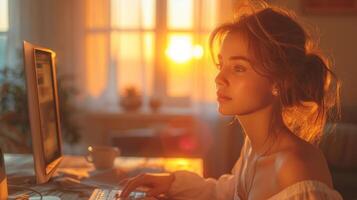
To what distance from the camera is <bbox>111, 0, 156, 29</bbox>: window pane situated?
3.52 m

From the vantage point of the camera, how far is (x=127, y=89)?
3.53 m

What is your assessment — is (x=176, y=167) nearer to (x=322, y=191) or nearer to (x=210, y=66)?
(x=322, y=191)

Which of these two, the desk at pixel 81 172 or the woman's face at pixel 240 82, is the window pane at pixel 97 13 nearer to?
the desk at pixel 81 172

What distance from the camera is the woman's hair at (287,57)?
969 mm

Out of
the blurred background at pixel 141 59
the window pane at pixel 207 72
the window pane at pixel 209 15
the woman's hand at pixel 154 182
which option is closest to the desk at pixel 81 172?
the woman's hand at pixel 154 182

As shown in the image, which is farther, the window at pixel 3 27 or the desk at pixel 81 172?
the window at pixel 3 27

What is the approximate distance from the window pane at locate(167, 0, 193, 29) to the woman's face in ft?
8.38

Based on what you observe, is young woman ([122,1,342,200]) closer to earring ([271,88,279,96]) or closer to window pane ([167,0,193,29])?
earring ([271,88,279,96])

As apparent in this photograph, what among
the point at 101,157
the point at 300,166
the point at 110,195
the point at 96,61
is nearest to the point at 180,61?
the point at 96,61

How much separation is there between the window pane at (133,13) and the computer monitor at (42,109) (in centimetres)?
216

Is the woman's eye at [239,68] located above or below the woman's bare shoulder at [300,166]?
above

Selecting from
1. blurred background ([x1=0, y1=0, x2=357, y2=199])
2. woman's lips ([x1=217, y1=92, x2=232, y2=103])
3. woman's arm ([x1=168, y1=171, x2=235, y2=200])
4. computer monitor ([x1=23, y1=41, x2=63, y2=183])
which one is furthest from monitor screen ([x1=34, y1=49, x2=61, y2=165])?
blurred background ([x1=0, y1=0, x2=357, y2=199])

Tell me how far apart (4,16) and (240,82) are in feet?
9.99

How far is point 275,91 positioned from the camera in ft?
3.30
